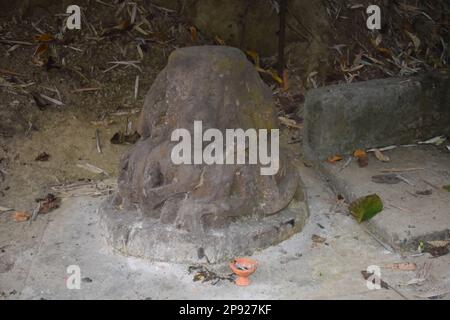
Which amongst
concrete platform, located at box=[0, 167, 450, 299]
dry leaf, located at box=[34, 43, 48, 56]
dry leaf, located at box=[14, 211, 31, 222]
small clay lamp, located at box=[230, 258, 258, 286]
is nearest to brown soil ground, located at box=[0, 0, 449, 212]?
dry leaf, located at box=[34, 43, 48, 56]

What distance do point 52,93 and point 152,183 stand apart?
216cm

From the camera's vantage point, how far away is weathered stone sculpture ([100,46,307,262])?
13.3 ft

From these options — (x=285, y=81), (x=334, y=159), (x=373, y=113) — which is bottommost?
(x=334, y=159)

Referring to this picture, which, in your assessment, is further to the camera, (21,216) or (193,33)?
(193,33)

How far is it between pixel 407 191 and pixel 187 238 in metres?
1.73

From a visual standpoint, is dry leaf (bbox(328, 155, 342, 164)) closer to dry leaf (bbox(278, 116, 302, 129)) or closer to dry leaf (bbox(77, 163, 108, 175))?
dry leaf (bbox(278, 116, 302, 129))

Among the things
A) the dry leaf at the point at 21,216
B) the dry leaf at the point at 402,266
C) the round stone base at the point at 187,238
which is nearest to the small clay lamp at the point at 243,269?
the round stone base at the point at 187,238

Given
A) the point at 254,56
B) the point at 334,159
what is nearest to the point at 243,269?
the point at 334,159

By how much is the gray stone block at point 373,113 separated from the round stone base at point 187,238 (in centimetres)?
128

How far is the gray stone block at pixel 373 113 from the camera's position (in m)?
5.35

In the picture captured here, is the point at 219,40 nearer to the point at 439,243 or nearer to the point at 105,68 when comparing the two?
the point at 105,68

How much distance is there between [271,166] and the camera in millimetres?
4293

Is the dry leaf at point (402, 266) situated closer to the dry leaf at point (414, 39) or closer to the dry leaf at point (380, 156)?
the dry leaf at point (380, 156)

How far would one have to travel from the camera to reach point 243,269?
384cm
